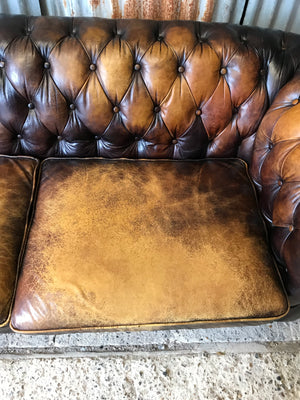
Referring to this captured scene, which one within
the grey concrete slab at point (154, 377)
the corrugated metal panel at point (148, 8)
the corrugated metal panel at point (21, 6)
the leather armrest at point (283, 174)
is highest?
the corrugated metal panel at point (148, 8)

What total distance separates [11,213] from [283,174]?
858mm

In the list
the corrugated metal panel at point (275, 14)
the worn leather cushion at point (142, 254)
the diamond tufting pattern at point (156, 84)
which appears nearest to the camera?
the worn leather cushion at point (142, 254)

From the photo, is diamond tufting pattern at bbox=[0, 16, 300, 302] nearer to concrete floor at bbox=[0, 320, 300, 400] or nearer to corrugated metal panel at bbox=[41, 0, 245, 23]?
corrugated metal panel at bbox=[41, 0, 245, 23]

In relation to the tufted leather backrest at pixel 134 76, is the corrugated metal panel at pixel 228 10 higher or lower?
higher

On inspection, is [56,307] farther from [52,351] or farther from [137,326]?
[52,351]

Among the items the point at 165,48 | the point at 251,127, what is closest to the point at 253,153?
the point at 251,127

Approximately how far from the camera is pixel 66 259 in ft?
3.06

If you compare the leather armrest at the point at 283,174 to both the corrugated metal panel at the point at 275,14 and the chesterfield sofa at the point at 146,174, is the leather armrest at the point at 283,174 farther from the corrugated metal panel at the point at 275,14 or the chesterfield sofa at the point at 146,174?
the corrugated metal panel at the point at 275,14

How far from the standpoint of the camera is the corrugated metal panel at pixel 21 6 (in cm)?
125

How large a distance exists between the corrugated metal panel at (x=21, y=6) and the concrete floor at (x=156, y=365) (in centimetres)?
125

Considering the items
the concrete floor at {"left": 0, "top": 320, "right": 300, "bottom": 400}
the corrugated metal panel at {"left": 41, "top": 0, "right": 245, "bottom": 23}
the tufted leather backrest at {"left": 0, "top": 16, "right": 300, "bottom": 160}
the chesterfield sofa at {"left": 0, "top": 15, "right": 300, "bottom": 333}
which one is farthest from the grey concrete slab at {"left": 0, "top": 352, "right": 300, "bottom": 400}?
the corrugated metal panel at {"left": 41, "top": 0, "right": 245, "bottom": 23}

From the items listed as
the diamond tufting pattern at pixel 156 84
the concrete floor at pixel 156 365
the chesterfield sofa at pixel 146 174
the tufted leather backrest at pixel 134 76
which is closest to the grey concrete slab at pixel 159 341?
the concrete floor at pixel 156 365

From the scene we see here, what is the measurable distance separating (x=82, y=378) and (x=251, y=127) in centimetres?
106

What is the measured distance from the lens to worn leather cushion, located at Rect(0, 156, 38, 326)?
0.91 m
